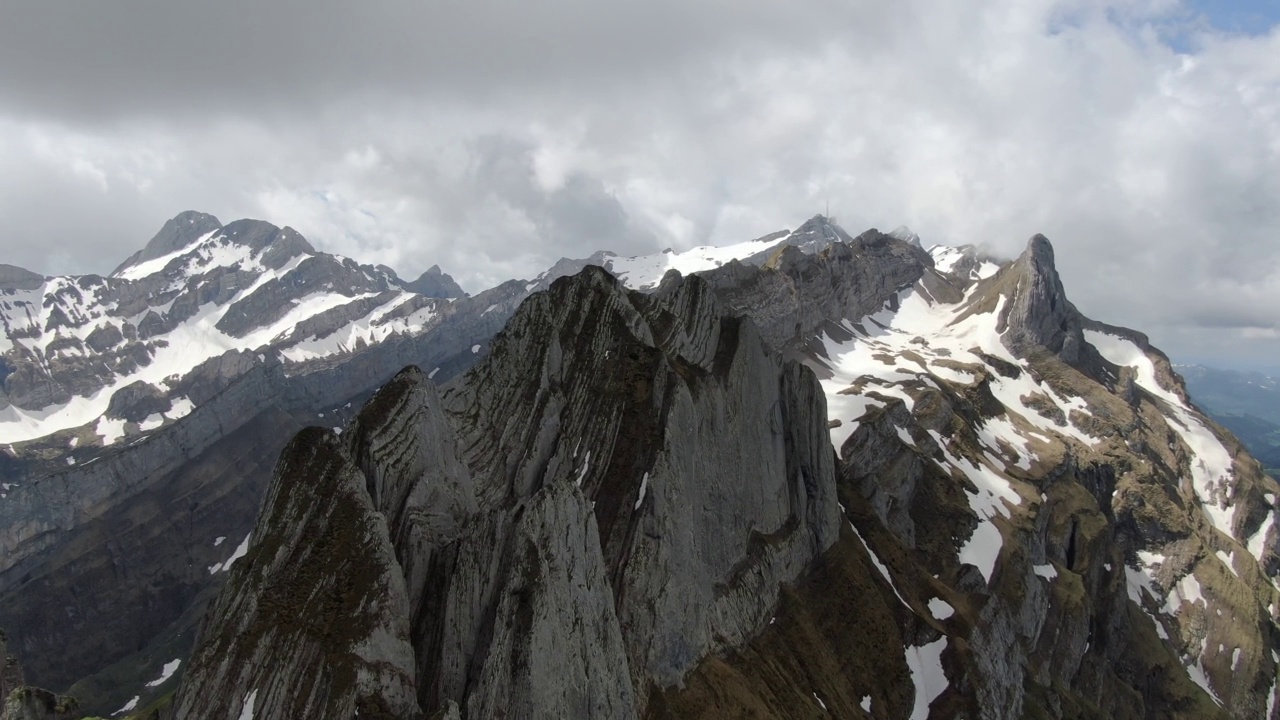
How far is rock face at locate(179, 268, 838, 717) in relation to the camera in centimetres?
3516

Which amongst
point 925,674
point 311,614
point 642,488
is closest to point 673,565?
point 642,488

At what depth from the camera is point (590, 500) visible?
47.6 m

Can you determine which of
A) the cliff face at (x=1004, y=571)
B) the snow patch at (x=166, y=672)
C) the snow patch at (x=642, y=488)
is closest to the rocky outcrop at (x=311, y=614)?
the snow patch at (x=642, y=488)

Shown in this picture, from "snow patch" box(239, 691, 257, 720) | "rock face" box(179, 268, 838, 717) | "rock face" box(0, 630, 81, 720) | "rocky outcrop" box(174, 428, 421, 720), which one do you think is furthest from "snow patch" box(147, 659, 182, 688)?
"snow patch" box(239, 691, 257, 720)

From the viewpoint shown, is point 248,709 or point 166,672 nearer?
point 248,709

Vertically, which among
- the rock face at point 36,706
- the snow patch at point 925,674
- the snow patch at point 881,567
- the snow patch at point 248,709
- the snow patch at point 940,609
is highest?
the snow patch at point 248,709

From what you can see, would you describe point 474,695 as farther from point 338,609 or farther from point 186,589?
point 186,589

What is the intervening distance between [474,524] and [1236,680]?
6256 inches

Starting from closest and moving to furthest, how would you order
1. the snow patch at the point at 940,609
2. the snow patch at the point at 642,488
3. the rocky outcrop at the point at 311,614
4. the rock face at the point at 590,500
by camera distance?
the rocky outcrop at the point at 311,614, the rock face at the point at 590,500, the snow patch at the point at 642,488, the snow patch at the point at 940,609

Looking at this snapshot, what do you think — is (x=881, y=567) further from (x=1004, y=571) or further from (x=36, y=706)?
(x=36, y=706)

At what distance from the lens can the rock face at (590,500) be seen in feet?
115

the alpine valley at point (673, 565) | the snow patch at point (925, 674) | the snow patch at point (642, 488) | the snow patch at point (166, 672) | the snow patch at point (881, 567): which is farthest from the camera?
the snow patch at point (166, 672)

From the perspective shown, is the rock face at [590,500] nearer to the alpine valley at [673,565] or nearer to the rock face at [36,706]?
the alpine valley at [673,565]

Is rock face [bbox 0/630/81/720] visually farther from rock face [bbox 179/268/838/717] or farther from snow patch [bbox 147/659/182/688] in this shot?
snow patch [bbox 147/659/182/688]
